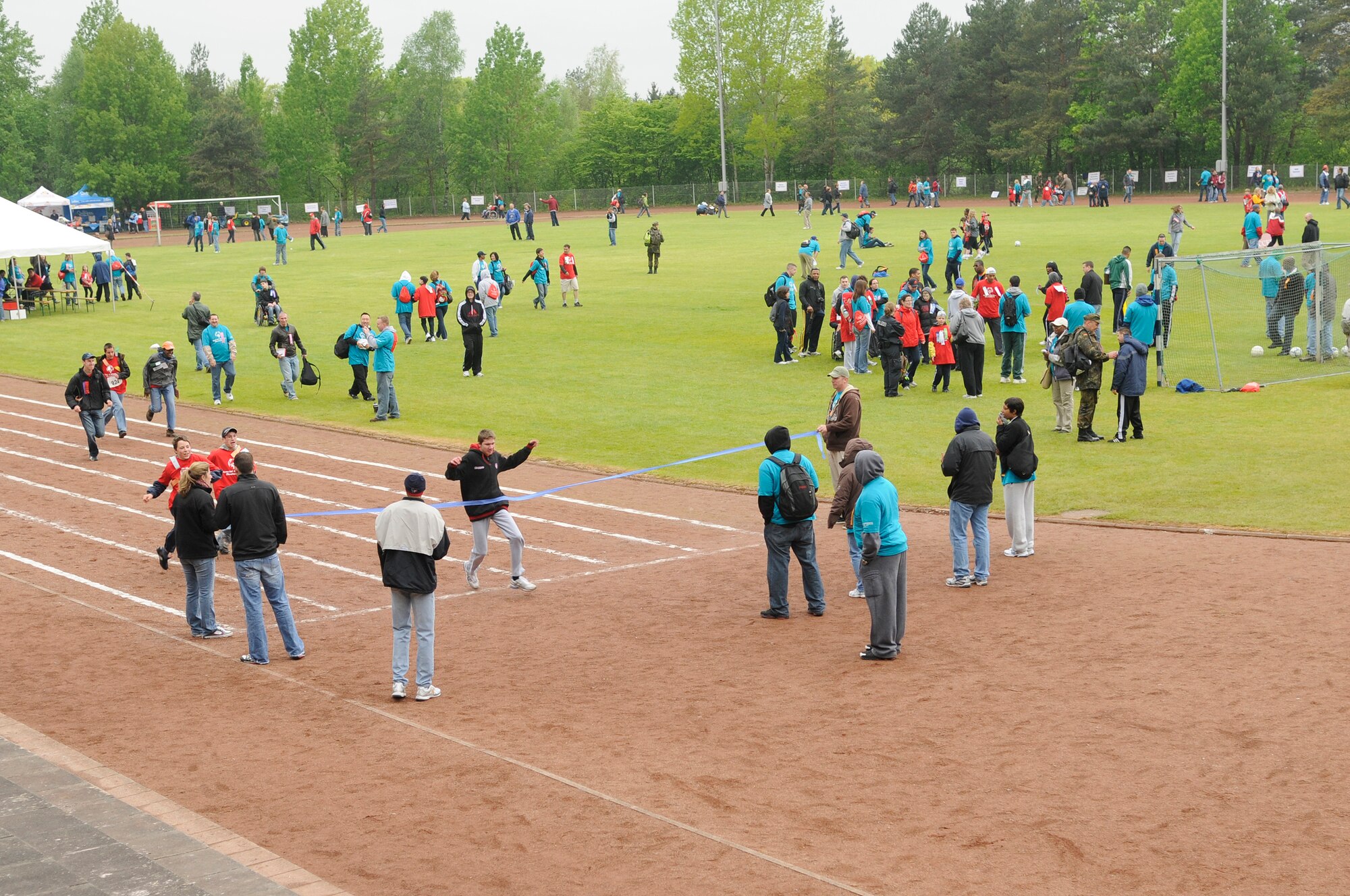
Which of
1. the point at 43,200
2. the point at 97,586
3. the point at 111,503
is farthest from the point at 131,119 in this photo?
the point at 97,586

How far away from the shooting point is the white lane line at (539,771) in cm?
802

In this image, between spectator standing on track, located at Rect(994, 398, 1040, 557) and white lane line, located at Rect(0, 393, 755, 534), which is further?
white lane line, located at Rect(0, 393, 755, 534)

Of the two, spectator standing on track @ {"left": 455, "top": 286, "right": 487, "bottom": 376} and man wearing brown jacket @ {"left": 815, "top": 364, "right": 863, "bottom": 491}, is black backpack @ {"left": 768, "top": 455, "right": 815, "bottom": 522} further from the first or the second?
spectator standing on track @ {"left": 455, "top": 286, "right": 487, "bottom": 376}

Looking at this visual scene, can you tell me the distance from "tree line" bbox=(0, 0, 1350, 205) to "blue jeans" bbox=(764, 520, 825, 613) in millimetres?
69333

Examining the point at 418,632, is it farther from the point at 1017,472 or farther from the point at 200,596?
the point at 1017,472

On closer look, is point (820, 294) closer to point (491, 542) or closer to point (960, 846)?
point (491, 542)

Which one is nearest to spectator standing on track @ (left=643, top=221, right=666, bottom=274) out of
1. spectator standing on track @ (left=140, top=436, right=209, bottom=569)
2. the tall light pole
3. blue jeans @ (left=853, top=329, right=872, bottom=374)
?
blue jeans @ (left=853, top=329, right=872, bottom=374)

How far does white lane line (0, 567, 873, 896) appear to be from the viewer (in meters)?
8.02

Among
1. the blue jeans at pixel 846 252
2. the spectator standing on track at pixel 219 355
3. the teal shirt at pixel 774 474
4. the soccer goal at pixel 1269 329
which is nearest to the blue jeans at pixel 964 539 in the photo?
the teal shirt at pixel 774 474

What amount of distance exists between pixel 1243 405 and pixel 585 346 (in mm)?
15397

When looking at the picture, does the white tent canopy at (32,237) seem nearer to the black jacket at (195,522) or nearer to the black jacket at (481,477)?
the black jacket at (195,522)

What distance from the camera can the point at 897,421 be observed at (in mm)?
23312

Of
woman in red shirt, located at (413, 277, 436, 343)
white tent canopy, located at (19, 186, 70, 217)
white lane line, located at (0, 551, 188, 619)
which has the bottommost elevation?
white lane line, located at (0, 551, 188, 619)

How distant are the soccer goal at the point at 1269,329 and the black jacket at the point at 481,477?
1442cm
